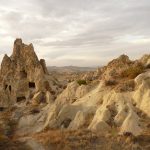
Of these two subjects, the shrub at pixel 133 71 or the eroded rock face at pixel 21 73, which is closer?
the shrub at pixel 133 71

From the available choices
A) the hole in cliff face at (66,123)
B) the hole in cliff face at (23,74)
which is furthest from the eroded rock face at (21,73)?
the hole in cliff face at (66,123)

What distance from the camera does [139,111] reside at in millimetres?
39438

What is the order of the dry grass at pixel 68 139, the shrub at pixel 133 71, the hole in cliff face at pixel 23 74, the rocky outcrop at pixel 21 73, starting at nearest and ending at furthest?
the dry grass at pixel 68 139 → the shrub at pixel 133 71 → the rocky outcrop at pixel 21 73 → the hole in cliff face at pixel 23 74

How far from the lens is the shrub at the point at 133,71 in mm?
47719

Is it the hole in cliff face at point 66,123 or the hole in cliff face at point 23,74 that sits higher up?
the hole in cliff face at point 23,74

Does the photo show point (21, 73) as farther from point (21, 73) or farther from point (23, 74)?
point (23, 74)

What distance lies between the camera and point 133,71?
159 feet

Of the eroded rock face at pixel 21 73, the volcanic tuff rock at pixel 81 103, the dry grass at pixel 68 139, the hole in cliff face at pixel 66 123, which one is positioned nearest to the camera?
the dry grass at pixel 68 139

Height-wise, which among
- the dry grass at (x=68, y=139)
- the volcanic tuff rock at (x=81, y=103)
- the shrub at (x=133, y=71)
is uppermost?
the shrub at (x=133, y=71)

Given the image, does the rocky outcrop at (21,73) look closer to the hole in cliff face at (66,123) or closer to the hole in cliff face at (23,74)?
the hole in cliff face at (23,74)

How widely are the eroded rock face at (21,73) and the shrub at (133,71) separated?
16.1 meters

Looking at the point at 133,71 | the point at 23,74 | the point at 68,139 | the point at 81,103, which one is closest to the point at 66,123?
the point at 81,103

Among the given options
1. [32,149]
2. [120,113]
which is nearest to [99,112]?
[120,113]

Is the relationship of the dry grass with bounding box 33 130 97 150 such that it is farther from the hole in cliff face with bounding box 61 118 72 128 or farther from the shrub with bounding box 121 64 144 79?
the shrub with bounding box 121 64 144 79
